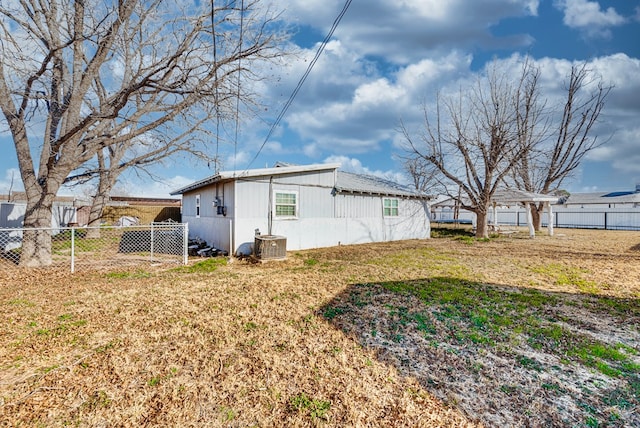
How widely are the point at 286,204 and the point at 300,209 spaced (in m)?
0.62

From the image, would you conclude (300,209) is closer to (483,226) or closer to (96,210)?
(483,226)

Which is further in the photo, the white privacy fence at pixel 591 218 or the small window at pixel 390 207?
the white privacy fence at pixel 591 218

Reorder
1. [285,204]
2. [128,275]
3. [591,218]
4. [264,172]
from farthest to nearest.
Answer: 1. [591,218]
2. [285,204]
3. [264,172]
4. [128,275]

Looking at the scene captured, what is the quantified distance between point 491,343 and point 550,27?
10.4 meters

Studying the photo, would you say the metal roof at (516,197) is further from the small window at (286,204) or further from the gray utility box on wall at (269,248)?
the gray utility box on wall at (269,248)

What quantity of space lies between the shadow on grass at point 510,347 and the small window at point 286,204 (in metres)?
→ 5.32

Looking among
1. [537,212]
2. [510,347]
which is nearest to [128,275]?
Answer: [510,347]

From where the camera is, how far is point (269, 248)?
8555mm

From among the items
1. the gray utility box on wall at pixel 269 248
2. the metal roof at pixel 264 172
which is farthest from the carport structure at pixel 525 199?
the gray utility box on wall at pixel 269 248

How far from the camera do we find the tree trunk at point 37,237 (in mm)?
7484

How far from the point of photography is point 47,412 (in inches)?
88.7

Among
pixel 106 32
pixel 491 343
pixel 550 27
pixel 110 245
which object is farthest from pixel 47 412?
pixel 550 27

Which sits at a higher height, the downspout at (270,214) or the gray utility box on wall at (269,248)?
the downspout at (270,214)

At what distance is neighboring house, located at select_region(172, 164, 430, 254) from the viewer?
31.4 feet
